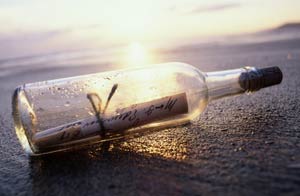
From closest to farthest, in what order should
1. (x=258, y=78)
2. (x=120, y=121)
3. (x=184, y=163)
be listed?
1. (x=184, y=163)
2. (x=120, y=121)
3. (x=258, y=78)

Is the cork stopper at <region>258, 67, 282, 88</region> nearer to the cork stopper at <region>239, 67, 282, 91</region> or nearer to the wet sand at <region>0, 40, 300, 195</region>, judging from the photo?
the cork stopper at <region>239, 67, 282, 91</region>

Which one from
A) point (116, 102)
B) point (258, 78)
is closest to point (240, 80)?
point (258, 78)

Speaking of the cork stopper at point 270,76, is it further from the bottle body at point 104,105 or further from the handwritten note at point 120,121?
the handwritten note at point 120,121

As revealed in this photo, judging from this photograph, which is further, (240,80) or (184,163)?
(240,80)

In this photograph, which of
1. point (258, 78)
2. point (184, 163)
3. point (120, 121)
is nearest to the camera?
point (184, 163)

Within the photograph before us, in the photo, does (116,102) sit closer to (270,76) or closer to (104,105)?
(104,105)

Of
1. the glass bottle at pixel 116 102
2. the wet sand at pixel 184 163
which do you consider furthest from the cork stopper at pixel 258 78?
the wet sand at pixel 184 163

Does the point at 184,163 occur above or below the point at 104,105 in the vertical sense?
below
